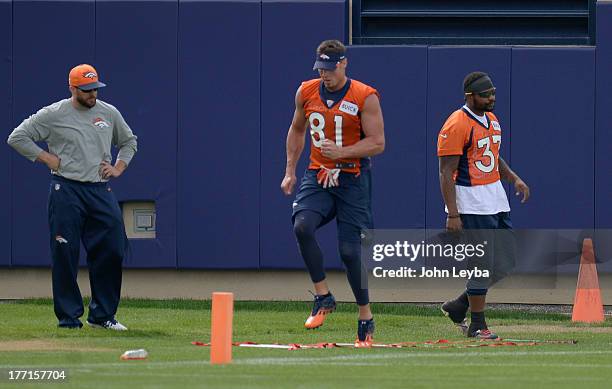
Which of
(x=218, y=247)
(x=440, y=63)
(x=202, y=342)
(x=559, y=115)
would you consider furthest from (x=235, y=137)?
(x=202, y=342)

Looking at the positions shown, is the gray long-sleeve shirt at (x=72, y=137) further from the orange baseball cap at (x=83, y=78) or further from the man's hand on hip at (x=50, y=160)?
the orange baseball cap at (x=83, y=78)

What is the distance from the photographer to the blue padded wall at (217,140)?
1647cm

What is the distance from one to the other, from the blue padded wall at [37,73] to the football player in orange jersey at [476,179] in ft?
20.4

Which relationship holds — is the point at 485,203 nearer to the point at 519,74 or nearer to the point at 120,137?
the point at 120,137

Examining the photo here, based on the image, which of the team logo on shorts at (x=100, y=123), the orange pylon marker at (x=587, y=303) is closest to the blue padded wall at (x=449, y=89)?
the orange pylon marker at (x=587, y=303)

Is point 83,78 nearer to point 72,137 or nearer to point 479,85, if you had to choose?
point 72,137

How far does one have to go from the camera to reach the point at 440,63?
53.6ft

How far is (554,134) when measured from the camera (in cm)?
1631

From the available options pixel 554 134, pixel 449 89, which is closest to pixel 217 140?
pixel 449 89

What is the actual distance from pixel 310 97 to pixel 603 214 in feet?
20.8

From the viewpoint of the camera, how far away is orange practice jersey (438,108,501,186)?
11445mm

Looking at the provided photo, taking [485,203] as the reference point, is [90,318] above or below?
below

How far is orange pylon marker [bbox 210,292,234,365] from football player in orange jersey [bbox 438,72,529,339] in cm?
305

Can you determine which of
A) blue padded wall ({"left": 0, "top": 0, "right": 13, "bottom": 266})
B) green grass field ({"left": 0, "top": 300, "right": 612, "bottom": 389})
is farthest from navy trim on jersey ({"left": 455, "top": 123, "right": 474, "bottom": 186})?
blue padded wall ({"left": 0, "top": 0, "right": 13, "bottom": 266})
